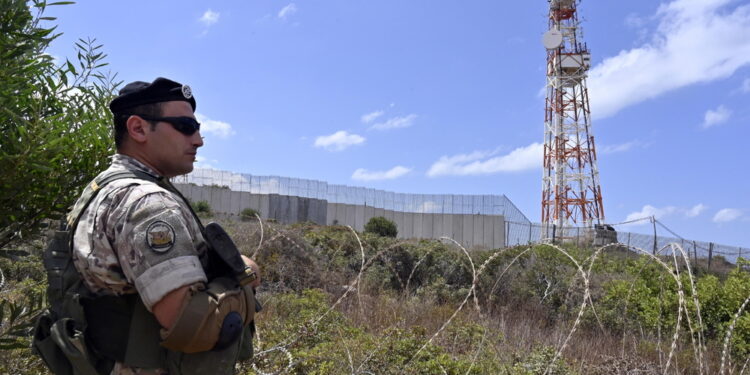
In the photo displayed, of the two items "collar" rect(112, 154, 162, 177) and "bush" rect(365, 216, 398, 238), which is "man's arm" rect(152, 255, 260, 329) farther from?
"bush" rect(365, 216, 398, 238)

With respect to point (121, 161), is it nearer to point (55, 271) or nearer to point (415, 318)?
point (55, 271)

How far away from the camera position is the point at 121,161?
2.06 m

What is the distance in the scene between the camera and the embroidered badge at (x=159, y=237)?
172cm

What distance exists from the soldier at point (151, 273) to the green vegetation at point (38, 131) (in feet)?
2.30

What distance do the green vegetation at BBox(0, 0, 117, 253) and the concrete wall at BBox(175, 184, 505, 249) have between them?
28258 millimetres

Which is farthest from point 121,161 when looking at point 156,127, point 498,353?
point 498,353

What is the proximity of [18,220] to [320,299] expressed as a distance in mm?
4085

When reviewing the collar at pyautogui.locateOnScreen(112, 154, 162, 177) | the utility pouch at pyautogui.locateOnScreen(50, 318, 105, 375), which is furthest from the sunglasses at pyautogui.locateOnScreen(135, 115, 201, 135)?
the utility pouch at pyautogui.locateOnScreen(50, 318, 105, 375)

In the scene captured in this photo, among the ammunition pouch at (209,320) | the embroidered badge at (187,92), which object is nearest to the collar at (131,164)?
the embroidered badge at (187,92)

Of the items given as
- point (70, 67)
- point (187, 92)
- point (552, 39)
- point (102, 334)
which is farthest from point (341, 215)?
point (102, 334)

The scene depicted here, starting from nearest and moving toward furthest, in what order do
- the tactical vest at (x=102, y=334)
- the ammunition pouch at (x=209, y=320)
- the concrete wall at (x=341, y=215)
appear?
the ammunition pouch at (x=209, y=320)
the tactical vest at (x=102, y=334)
the concrete wall at (x=341, y=215)

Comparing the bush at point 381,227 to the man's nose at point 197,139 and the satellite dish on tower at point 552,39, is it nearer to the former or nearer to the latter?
the satellite dish on tower at point 552,39

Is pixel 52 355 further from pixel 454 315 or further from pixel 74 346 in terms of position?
pixel 454 315

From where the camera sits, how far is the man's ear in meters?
2.02
